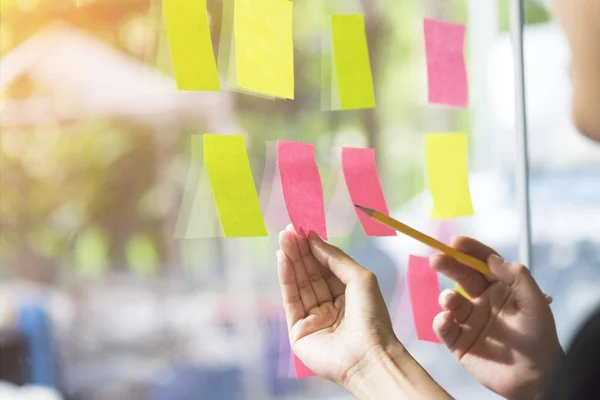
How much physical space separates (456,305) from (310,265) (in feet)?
0.91

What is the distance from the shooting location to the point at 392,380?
65cm

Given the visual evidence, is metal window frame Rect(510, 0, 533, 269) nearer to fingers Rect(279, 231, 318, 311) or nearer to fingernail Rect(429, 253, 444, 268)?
fingernail Rect(429, 253, 444, 268)

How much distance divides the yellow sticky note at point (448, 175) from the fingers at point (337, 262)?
0.27m

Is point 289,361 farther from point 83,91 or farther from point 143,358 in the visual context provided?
point 83,91

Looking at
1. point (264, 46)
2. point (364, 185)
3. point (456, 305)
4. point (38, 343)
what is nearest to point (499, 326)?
point (456, 305)

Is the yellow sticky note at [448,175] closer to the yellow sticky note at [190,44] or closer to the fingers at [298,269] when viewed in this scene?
the fingers at [298,269]

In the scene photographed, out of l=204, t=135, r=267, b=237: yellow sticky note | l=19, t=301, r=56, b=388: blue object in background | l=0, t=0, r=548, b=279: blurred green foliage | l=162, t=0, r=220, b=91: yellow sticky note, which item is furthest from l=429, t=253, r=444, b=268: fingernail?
l=19, t=301, r=56, b=388: blue object in background

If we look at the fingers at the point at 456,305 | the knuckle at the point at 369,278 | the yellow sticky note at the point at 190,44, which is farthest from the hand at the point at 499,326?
the yellow sticky note at the point at 190,44

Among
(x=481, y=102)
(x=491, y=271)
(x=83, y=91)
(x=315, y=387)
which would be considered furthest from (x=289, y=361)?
(x=481, y=102)

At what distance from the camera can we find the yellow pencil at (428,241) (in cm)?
72

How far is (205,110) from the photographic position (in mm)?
806

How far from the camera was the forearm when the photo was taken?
64 cm

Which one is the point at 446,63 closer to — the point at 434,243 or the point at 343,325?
the point at 434,243

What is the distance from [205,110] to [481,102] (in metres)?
0.49
